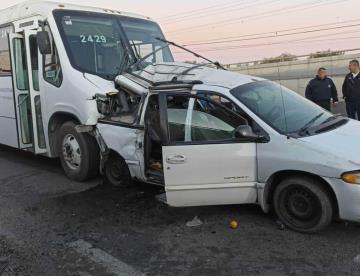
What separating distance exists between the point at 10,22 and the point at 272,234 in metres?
5.76

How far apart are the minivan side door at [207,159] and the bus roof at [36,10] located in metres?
3.17

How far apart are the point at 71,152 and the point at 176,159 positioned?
A: 2575 mm

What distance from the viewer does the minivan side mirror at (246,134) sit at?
15.2ft

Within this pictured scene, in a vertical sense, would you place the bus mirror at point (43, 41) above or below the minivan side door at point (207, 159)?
above

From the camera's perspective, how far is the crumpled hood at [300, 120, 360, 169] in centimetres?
426

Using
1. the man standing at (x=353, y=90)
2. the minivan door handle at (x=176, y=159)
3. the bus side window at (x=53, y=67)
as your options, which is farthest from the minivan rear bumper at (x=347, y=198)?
the man standing at (x=353, y=90)

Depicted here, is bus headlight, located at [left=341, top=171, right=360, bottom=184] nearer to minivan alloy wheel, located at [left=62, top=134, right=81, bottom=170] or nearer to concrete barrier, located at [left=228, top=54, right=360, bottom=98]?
minivan alloy wheel, located at [left=62, top=134, right=81, bottom=170]

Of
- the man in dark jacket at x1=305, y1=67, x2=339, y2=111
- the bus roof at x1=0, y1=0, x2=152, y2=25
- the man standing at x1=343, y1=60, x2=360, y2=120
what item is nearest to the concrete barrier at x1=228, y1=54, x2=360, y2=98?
the man standing at x1=343, y1=60, x2=360, y2=120

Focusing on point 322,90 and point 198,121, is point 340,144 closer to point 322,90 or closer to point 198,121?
point 198,121

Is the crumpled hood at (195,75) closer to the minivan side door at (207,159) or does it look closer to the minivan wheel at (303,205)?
the minivan side door at (207,159)

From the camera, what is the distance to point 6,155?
30.3 ft

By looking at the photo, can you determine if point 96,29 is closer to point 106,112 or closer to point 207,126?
point 106,112

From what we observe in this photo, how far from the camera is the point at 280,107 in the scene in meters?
5.18

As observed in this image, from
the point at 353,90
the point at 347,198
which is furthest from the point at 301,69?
the point at 347,198
